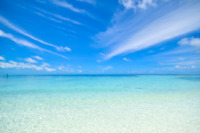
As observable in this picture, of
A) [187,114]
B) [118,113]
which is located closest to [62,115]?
[118,113]

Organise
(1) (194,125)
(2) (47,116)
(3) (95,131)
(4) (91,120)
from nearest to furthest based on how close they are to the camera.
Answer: (3) (95,131)
(1) (194,125)
(4) (91,120)
(2) (47,116)

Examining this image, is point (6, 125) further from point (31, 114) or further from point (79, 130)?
point (79, 130)

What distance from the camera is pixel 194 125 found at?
404 centimetres

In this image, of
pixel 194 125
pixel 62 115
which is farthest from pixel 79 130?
pixel 194 125

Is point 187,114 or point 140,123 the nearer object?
point 140,123

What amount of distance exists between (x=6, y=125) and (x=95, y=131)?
4004 millimetres

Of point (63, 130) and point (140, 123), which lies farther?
point (140, 123)

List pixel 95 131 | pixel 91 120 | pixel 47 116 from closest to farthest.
A: 1. pixel 95 131
2. pixel 91 120
3. pixel 47 116

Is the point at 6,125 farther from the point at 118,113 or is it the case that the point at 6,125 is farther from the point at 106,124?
the point at 118,113

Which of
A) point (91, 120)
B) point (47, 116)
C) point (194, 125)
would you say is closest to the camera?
point (194, 125)

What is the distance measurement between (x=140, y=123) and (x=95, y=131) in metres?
2.11

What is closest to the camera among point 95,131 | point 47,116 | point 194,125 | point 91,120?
point 95,131

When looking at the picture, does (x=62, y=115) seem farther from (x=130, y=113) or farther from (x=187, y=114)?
(x=187, y=114)

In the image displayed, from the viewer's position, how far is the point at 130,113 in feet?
17.3
